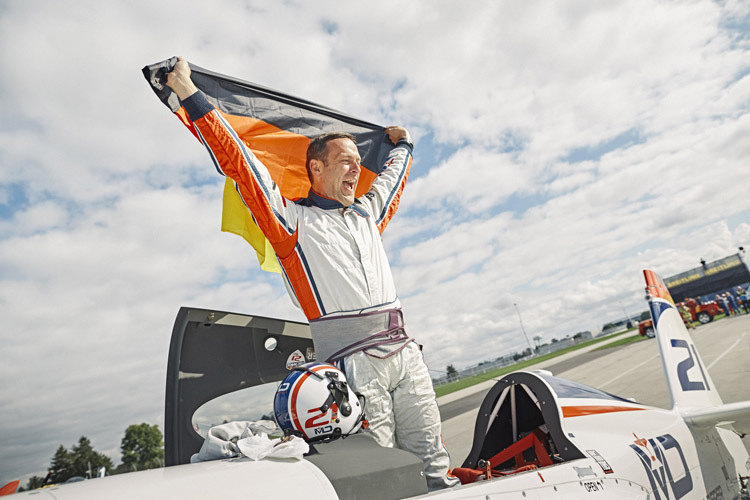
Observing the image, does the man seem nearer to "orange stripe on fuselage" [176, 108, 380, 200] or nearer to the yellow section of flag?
the yellow section of flag

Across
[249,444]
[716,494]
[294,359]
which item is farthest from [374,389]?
[716,494]

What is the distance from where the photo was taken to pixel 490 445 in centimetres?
328

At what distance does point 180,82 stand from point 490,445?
327 cm

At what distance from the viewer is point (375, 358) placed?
2299 mm

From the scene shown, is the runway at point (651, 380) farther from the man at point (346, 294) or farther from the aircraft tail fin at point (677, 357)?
the man at point (346, 294)

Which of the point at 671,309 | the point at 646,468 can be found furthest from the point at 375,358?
the point at 671,309

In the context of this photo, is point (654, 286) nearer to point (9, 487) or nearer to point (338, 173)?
point (338, 173)

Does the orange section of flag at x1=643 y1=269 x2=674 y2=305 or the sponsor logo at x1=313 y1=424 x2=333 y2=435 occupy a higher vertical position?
the orange section of flag at x1=643 y1=269 x2=674 y2=305

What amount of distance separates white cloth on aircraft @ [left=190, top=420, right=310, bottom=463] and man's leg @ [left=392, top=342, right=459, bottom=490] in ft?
2.39

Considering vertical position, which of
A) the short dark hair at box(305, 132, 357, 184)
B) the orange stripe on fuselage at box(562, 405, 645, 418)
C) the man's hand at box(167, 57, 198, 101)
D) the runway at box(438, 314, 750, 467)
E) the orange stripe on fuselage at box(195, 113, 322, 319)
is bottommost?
the runway at box(438, 314, 750, 467)

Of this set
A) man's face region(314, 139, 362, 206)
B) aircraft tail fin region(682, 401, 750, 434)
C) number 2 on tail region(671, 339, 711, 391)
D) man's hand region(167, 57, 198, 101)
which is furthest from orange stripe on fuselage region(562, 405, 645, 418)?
man's hand region(167, 57, 198, 101)

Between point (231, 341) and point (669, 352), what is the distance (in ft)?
13.2

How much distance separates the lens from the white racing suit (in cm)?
225

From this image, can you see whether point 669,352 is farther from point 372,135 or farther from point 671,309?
point 372,135
